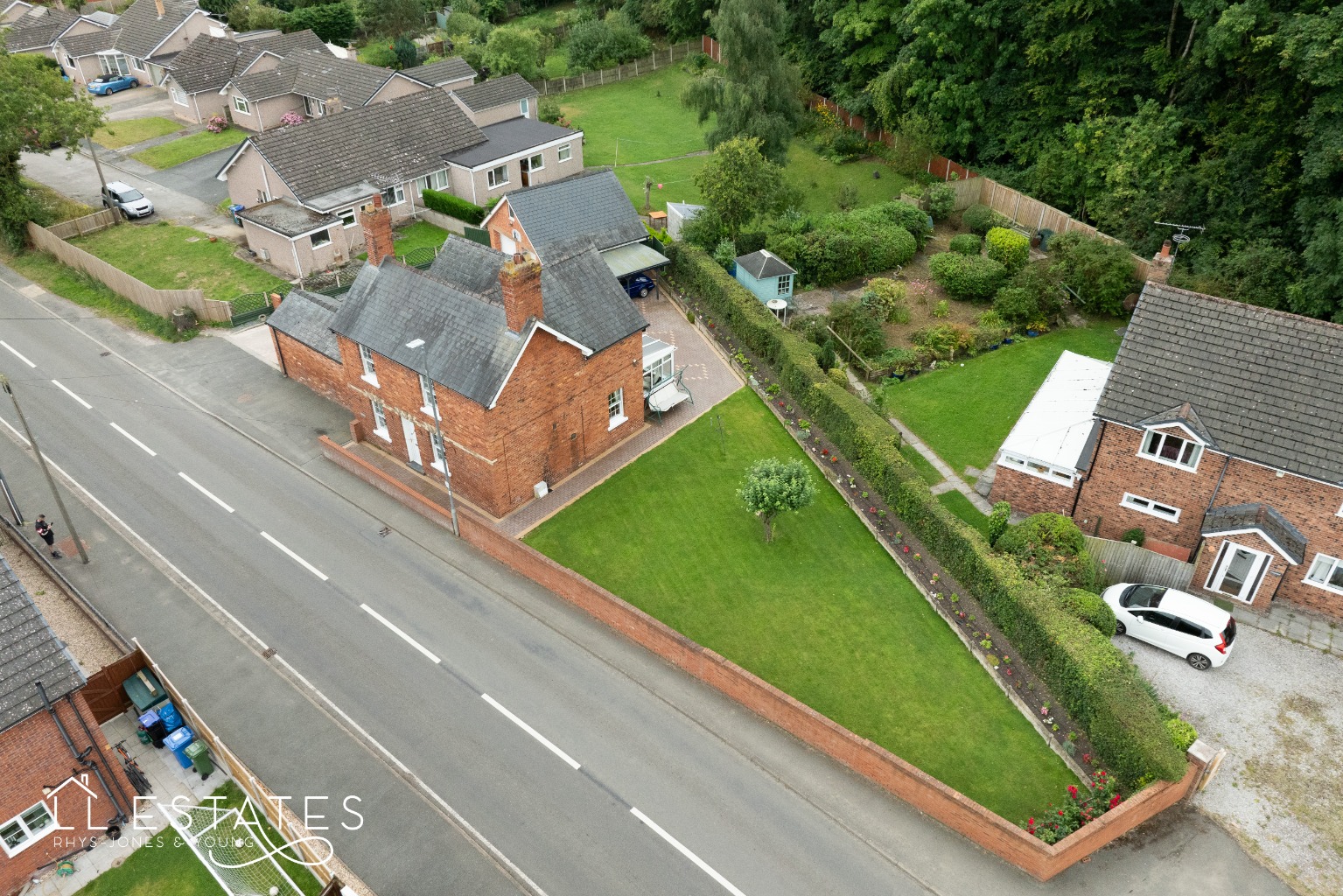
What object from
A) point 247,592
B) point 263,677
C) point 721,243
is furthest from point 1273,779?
point 721,243

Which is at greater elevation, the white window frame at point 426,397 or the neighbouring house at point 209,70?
the neighbouring house at point 209,70

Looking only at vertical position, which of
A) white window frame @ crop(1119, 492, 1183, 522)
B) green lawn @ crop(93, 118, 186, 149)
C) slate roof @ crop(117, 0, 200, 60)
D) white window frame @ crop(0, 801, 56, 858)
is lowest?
white window frame @ crop(0, 801, 56, 858)

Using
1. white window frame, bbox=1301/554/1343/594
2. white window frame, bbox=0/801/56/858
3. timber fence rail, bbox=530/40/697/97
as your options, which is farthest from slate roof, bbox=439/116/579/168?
white window frame, bbox=1301/554/1343/594

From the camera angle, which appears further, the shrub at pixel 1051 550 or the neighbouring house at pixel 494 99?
the neighbouring house at pixel 494 99

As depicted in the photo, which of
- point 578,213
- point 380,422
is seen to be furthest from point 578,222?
point 380,422

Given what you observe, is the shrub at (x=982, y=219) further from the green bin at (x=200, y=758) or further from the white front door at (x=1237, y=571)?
the green bin at (x=200, y=758)

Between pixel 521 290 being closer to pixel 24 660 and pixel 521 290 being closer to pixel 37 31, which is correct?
pixel 24 660

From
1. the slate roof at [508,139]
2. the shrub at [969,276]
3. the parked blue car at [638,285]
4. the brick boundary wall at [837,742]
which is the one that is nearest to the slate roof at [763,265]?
the parked blue car at [638,285]

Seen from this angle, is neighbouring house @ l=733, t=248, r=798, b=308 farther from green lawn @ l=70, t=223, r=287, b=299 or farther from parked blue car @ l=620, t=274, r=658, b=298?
green lawn @ l=70, t=223, r=287, b=299
